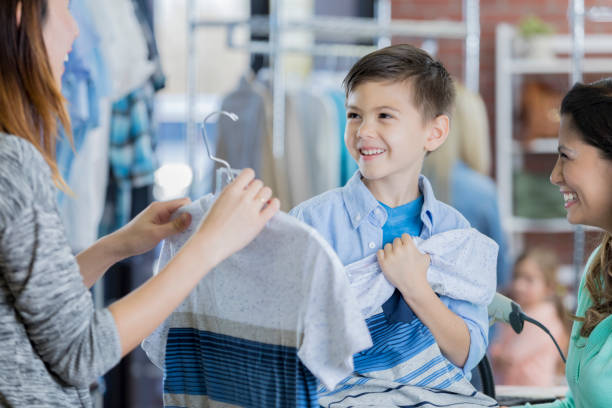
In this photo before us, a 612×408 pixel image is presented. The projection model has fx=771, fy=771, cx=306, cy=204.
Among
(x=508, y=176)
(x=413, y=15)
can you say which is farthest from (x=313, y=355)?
(x=413, y=15)

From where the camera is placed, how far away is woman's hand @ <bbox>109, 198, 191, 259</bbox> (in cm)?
131

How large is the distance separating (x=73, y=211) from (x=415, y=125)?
61.5 inches

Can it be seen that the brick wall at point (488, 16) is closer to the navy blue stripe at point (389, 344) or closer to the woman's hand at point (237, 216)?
the navy blue stripe at point (389, 344)

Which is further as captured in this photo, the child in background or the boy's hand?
the child in background

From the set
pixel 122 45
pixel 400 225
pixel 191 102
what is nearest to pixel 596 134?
pixel 400 225

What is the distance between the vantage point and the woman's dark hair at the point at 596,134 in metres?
1.41

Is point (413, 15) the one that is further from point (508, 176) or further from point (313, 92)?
point (313, 92)

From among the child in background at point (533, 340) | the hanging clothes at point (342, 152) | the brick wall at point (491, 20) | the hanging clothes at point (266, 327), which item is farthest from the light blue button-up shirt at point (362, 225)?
the brick wall at point (491, 20)

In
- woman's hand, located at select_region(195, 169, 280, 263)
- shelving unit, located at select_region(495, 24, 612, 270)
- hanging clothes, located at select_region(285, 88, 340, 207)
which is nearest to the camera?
woman's hand, located at select_region(195, 169, 280, 263)

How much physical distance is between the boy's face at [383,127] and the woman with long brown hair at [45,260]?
35 centimetres

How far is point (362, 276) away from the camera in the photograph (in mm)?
1329

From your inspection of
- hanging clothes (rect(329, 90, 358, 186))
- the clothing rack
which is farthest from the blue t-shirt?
hanging clothes (rect(329, 90, 358, 186))

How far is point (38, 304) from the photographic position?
0.98 m

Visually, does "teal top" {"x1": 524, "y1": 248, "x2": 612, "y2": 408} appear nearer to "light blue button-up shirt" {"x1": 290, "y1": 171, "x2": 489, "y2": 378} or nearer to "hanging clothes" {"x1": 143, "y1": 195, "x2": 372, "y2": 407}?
"light blue button-up shirt" {"x1": 290, "y1": 171, "x2": 489, "y2": 378}
